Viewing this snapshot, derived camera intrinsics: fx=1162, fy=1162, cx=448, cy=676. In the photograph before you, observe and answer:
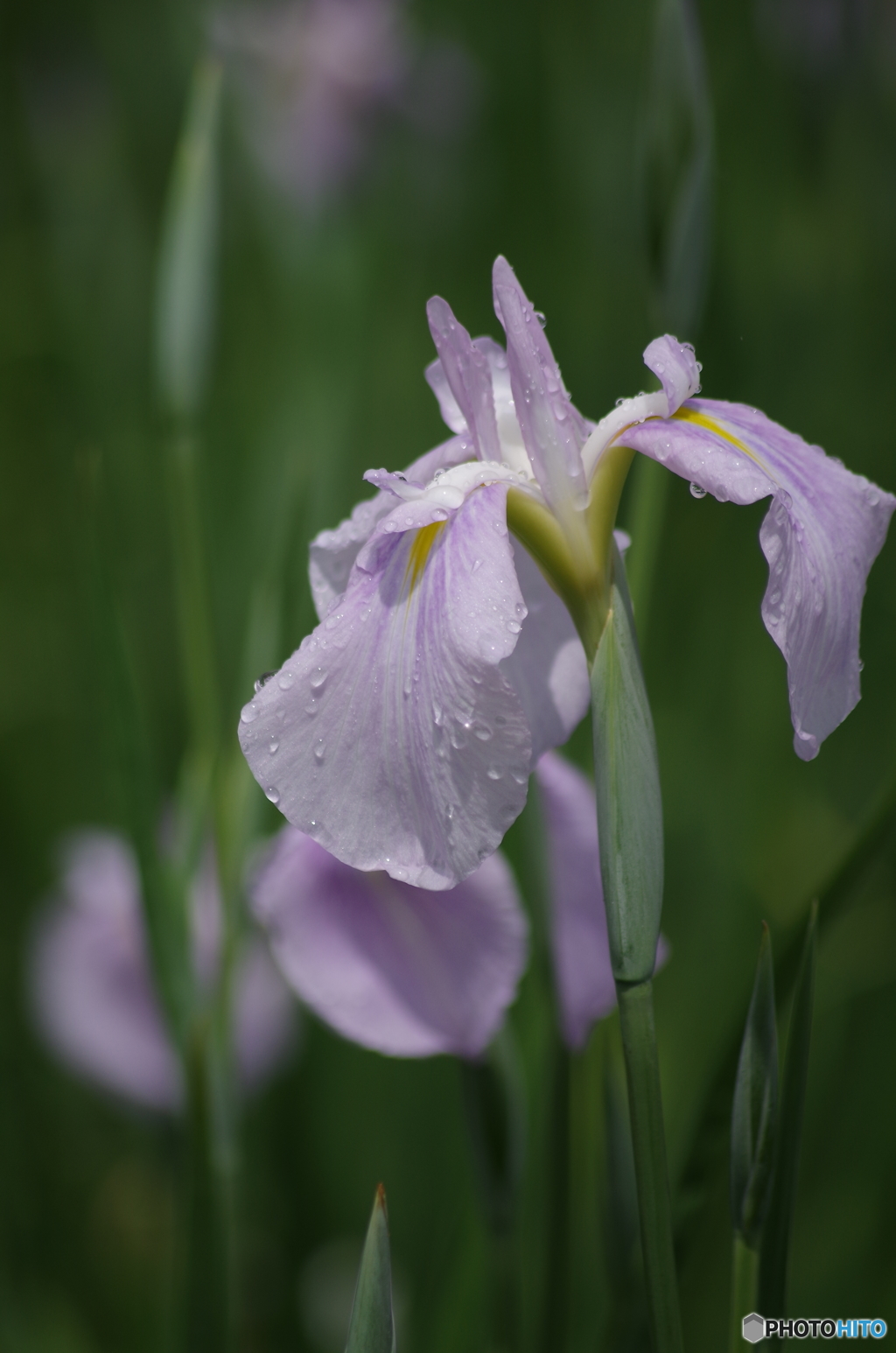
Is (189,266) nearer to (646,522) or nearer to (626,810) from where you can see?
(646,522)

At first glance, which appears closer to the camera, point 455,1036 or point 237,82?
point 455,1036

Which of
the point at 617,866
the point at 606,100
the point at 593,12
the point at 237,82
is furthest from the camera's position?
the point at 237,82

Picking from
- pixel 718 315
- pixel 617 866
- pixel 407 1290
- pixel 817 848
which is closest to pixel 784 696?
pixel 817 848

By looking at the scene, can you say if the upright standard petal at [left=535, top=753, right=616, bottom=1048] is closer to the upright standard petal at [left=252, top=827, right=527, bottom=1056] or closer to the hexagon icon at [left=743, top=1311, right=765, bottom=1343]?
the upright standard petal at [left=252, top=827, right=527, bottom=1056]

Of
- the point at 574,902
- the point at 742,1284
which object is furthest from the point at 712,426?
the point at 742,1284

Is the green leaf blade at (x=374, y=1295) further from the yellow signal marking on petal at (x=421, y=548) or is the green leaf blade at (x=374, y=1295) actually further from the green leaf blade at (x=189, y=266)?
the green leaf blade at (x=189, y=266)

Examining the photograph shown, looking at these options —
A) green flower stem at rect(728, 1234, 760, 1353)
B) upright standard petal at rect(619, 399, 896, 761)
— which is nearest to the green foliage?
green flower stem at rect(728, 1234, 760, 1353)

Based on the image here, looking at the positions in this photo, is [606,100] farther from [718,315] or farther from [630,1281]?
[630,1281]

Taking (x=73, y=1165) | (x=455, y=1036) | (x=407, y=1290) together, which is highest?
(x=455, y=1036)
